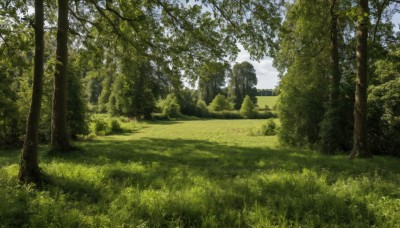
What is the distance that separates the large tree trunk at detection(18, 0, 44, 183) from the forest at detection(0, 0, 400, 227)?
0.02 metres

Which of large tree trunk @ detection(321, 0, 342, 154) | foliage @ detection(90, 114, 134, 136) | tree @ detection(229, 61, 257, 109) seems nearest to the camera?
large tree trunk @ detection(321, 0, 342, 154)

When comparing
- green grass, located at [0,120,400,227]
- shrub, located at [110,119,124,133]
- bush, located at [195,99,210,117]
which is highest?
bush, located at [195,99,210,117]

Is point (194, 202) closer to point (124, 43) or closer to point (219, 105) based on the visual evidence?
point (124, 43)

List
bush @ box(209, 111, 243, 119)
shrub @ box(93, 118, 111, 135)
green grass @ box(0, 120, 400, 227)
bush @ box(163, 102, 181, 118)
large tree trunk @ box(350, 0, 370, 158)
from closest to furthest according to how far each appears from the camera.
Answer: green grass @ box(0, 120, 400, 227), large tree trunk @ box(350, 0, 370, 158), shrub @ box(93, 118, 111, 135), bush @ box(163, 102, 181, 118), bush @ box(209, 111, 243, 119)

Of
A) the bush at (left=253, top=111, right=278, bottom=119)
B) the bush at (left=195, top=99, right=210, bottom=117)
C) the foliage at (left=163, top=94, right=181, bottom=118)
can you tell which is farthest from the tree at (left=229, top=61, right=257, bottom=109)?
the foliage at (left=163, top=94, right=181, bottom=118)

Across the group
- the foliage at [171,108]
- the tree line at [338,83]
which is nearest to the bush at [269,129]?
the tree line at [338,83]

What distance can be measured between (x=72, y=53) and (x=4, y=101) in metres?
4.87

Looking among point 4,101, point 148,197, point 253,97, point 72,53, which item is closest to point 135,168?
point 148,197

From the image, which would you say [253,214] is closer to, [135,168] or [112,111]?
[135,168]

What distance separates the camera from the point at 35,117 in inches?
281

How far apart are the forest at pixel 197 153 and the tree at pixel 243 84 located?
69.1m

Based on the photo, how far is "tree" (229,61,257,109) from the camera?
92.2 m

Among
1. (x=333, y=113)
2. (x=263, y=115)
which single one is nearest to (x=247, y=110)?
(x=263, y=115)

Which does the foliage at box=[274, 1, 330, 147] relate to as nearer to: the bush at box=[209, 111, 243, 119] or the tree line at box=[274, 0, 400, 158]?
the tree line at box=[274, 0, 400, 158]
